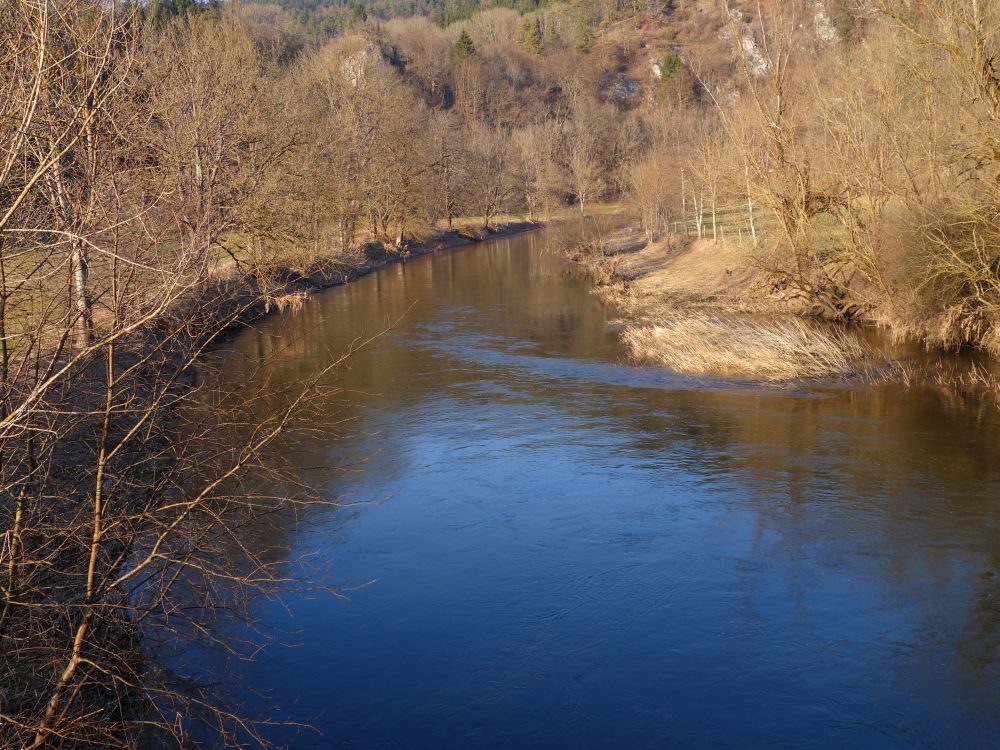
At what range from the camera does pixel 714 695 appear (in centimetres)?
832

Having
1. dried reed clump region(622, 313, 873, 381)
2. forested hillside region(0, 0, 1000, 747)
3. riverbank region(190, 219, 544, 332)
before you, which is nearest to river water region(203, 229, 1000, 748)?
dried reed clump region(622, 313, 873, 381)

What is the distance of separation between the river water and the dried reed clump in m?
0.94

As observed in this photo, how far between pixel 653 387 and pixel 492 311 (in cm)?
1101

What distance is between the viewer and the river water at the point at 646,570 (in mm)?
8102

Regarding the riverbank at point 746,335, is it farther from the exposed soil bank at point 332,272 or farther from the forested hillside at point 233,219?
the exposed soil bank at point 332,272

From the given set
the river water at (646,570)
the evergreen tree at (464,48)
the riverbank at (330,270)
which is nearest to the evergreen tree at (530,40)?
the evergreen tree at (464,48)

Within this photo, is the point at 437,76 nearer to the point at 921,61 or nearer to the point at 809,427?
the point at 921,61

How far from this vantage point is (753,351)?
1984 cm

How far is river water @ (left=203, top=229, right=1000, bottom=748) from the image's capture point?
8.10 meters

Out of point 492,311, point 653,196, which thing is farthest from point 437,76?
A: point 492,311

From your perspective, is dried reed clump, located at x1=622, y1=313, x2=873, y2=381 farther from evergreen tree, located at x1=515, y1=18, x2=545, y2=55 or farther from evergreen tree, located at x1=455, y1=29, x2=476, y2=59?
evergreen tree, located at x1=515, y1=18, x2=545, y2=55

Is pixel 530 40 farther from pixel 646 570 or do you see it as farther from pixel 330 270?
pixel 646 570

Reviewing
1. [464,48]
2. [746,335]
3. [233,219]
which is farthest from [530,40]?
[233,219]

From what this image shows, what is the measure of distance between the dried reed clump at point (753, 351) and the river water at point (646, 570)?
3.09 feet
